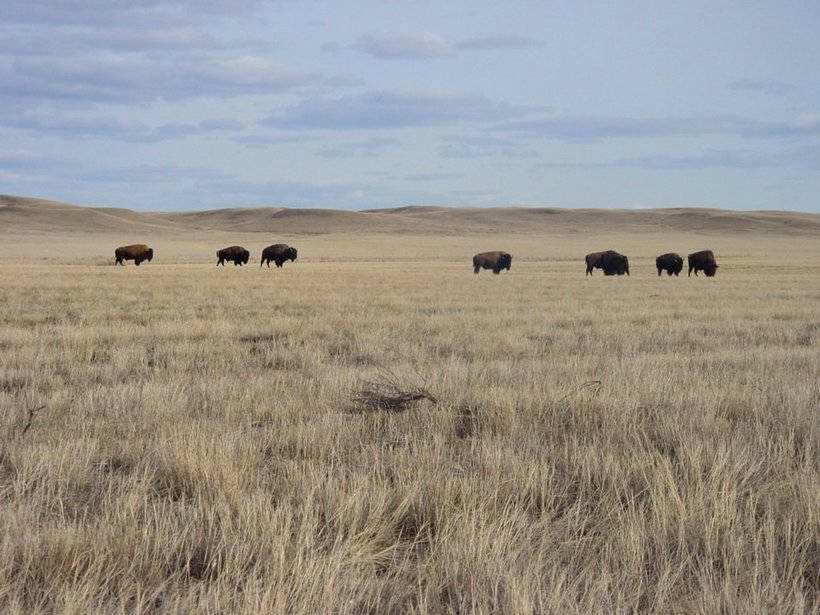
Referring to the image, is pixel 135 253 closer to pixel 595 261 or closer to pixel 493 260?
pixel 493 260

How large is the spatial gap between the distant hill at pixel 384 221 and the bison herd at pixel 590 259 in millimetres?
56092

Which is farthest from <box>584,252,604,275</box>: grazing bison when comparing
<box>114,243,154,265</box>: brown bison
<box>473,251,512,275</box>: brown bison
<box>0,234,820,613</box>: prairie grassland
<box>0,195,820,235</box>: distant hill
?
<box>0,195,820,235</box>: distant hill

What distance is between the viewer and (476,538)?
135 inches

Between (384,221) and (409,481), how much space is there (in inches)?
5256

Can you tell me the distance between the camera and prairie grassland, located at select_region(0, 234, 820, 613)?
9.87 feet

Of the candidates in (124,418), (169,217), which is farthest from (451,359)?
(169,217)

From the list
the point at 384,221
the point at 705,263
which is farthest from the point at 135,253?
the point at 384,221

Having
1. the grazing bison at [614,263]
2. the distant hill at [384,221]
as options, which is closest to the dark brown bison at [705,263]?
the grazing bison at [614,263]

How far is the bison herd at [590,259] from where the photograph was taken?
4038 centimetres

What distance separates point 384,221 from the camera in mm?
136750

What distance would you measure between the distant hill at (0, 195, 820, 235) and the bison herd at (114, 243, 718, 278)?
2208 inches

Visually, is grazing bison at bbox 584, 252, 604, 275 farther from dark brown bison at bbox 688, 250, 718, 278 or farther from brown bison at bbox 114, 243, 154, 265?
brown bison at bbox 114, 243, 154, 265

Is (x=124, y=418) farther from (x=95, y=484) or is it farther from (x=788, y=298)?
(x=788, y=298)

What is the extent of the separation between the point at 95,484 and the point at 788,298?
2193 centimetres
